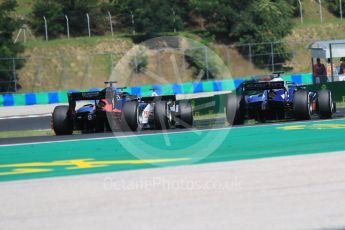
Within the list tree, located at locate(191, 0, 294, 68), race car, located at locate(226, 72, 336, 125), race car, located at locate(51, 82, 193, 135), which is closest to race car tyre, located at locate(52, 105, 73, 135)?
race car, located at locate(51, 82, 193, 135)

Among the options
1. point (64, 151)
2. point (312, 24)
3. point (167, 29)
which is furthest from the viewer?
point (312, 24)

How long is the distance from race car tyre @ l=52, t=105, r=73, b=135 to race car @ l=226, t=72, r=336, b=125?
3664mm

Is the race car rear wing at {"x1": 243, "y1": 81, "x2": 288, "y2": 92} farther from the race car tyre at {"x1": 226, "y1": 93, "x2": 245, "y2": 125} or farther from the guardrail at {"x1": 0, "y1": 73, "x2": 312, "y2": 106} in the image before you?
the guardrail at {"x1": 0, "y1": 73, "x2": 312, "y2": 106}

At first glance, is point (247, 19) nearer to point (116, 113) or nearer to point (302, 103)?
point (302, 103)

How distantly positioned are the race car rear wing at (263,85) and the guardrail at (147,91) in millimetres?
12842

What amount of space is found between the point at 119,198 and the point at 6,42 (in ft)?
115

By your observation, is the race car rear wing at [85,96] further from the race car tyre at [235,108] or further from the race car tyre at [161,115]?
the race car tyre at [235,108]

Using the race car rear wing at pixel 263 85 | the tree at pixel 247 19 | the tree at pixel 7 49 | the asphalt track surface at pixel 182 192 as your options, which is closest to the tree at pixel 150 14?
the tree at pixel 247 19

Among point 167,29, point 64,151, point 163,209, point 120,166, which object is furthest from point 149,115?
point 167,29

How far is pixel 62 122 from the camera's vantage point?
1730cm

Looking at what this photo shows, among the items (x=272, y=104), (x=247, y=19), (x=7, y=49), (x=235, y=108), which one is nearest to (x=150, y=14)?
(x=247, y=19)

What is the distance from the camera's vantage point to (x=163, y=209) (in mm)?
6926

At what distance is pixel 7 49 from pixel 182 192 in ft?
112

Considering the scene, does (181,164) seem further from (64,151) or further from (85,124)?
(85,124)
